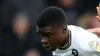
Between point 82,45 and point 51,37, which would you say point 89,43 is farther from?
point 51,37

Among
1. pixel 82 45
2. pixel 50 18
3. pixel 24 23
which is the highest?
pixel 50 18

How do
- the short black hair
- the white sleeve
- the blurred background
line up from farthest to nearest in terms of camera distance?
the blurred background < the white sleeve < the short black hair

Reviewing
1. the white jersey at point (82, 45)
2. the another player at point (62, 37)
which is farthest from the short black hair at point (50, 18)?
the white jersey at point (82, 45)

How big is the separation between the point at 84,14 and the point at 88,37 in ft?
8.48

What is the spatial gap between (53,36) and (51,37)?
3 cm

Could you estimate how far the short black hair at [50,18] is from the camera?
3.71 meters

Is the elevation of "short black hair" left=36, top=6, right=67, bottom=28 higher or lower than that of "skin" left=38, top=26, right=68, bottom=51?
higher

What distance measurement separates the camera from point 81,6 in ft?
21.0

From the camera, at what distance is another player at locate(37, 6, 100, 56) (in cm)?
372

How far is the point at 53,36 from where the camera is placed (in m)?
3.81

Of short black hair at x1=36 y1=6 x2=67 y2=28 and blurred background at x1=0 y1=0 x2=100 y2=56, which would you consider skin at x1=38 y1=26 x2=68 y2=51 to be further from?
blurred background at x1=0 y1=0 x2=100 y2=56

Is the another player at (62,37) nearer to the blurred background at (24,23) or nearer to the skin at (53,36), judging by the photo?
the skin at (53,36)

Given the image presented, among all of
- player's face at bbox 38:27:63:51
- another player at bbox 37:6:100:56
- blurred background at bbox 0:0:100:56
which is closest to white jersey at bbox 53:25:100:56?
another player at bbox 37:6:100:56

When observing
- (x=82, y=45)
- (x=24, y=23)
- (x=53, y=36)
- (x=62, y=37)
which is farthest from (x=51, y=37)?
(x=24, y=23)
